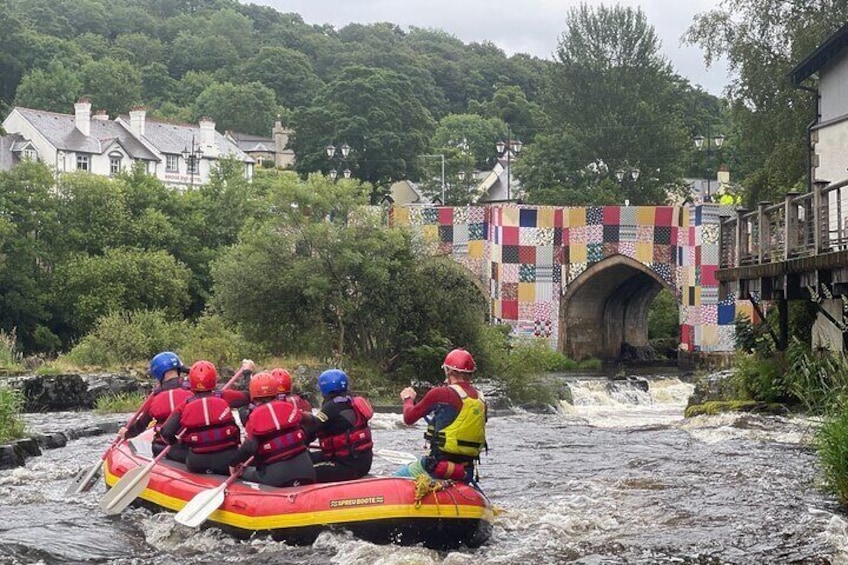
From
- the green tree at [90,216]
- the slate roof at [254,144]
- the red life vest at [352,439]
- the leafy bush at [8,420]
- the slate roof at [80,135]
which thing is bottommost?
the leafy bush at [8,420]

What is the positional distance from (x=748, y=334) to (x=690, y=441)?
4199 millimetres

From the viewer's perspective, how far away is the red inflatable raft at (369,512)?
38.9 ft

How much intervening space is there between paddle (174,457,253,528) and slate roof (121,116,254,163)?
6259 centimetres

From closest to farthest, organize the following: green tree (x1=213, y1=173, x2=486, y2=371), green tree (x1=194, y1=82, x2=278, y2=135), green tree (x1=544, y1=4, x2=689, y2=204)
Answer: green tree (x1=213, y1=173, x2=486, y2=371), green tree (x1=544, y1=4, x2=689, y2=204), green tree (x1=194, y1=82, x2=278, y2=135)

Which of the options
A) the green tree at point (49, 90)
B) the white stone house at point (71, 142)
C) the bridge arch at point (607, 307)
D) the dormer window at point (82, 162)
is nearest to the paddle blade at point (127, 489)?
the bridge arch at point (607, 307)

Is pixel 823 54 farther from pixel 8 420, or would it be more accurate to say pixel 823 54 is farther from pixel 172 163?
pixel 172 163

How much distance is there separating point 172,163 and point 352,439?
6540 centimetres

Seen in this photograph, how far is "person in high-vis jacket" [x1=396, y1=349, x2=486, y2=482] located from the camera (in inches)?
476

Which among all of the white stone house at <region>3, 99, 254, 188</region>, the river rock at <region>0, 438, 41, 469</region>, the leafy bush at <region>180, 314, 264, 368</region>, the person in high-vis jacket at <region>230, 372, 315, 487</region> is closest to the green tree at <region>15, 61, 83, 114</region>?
the white stone house at <region>3, 99, 254, 188</region>

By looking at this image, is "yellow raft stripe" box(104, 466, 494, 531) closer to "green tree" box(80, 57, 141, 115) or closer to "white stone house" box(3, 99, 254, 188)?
"white stone house" box(3, 99, 254, 188)

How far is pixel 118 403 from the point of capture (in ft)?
90.4

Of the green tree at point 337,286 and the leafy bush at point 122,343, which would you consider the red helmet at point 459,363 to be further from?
the leafy bush at point 122,343

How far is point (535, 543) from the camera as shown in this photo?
501 inches

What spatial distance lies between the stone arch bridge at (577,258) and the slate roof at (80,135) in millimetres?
30817
